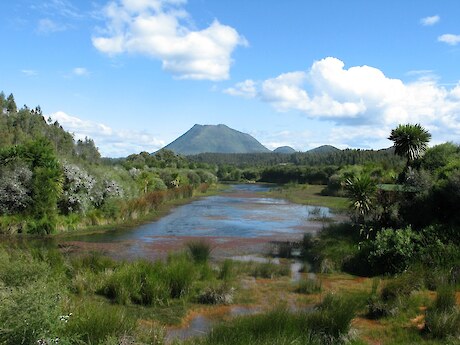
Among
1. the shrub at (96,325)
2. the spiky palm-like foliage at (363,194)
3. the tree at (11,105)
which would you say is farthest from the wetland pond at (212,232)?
the tree at (11,105)

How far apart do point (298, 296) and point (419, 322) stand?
3836mm

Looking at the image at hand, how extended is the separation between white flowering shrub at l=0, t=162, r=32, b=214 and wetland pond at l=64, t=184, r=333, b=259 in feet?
14.4

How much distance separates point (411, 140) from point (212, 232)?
1360cm

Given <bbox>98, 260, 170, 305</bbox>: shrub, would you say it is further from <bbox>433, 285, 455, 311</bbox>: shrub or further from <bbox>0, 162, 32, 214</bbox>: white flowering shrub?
<bbox>0, 162, 32, 214</bbox>: white flowering shrub

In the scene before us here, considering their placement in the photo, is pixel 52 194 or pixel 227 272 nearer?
pixel 227 272

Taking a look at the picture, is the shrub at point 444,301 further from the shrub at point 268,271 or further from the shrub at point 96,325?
the shrub at point 96,325

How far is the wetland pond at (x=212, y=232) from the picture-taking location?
22594mm

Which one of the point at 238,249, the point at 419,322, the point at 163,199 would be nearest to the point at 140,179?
the point at 163,199

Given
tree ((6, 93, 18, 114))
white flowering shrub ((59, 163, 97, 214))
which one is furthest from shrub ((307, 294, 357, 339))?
tree ((6, 93, 18, 114))

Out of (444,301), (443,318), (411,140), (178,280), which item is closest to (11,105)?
(411,140)

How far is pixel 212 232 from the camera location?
29.6 metres

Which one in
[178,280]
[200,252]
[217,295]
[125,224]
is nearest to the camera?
[217,295]

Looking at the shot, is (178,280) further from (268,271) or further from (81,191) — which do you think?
(81,191)

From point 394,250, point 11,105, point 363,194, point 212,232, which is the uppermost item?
point 11,105
